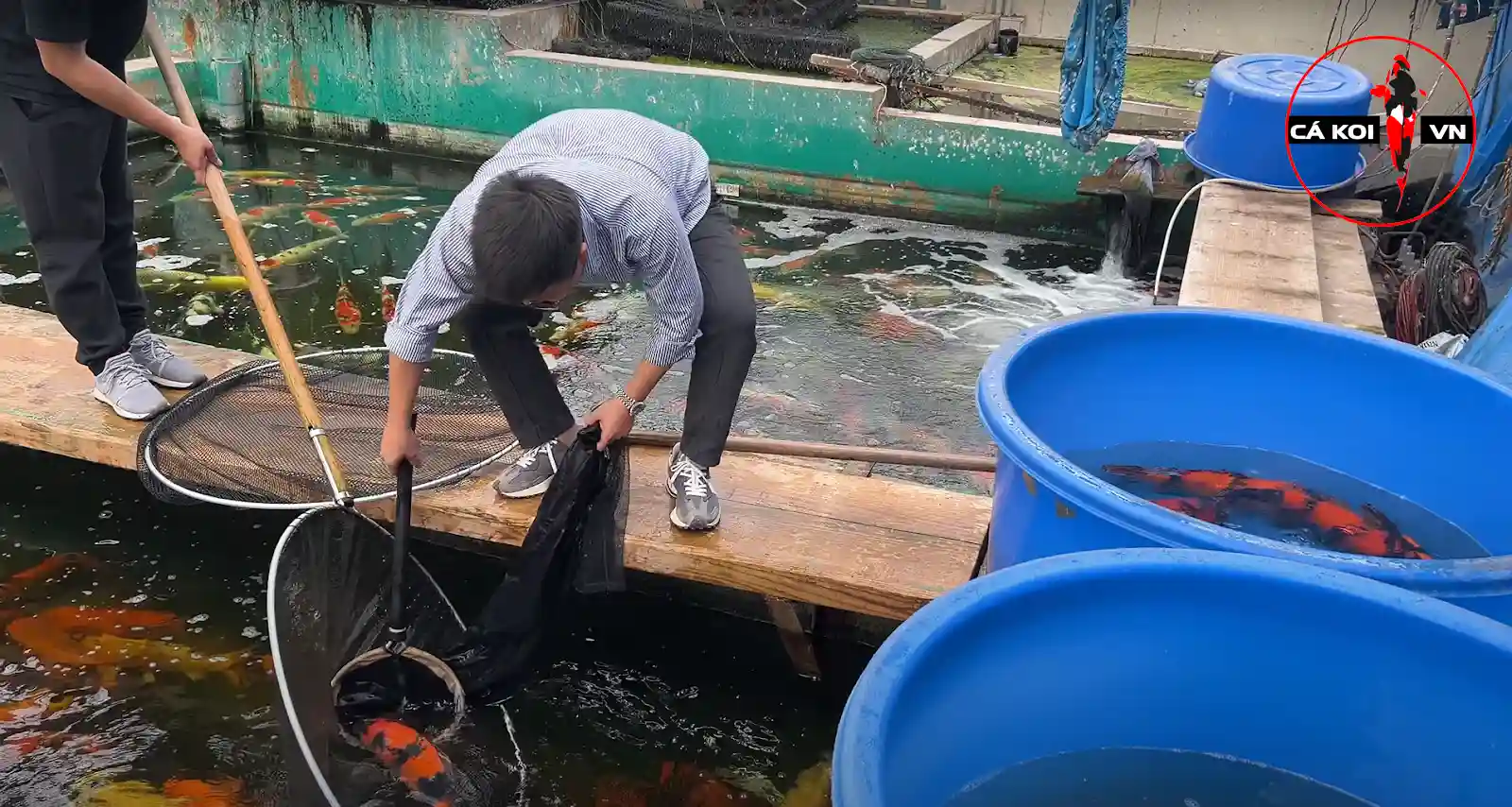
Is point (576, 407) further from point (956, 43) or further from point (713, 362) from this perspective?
point (956, 43)

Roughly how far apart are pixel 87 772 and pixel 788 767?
2.01m

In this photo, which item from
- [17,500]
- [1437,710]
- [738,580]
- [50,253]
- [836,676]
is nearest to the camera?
[1437,710]

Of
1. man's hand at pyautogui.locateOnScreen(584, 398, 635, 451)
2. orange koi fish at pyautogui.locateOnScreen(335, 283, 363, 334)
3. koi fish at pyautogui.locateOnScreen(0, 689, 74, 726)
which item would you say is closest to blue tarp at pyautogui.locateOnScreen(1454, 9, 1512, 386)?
man's hand at pyautogui.locateOnScreen(584, 398, 635, 451)

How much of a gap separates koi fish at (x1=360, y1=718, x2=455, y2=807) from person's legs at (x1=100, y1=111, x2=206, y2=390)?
1676 millimetres

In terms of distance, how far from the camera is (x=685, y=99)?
9.10 m

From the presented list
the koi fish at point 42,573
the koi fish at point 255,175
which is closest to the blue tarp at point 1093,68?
the koi fish at point 42,573

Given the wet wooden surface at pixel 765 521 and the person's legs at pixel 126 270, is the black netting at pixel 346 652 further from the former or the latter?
the person's legs at pixel 126 270

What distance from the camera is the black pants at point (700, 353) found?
2689 millimetres

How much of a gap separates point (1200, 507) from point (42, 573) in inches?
150

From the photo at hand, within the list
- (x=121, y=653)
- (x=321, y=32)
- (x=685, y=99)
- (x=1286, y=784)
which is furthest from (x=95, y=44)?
(x=321, y=32)

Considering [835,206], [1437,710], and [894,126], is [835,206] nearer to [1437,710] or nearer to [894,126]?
[894,126]

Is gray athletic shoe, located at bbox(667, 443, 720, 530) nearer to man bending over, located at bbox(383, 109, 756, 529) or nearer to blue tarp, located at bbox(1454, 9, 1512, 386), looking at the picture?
man bending over, located at bbox(383, 109, 756, 529)

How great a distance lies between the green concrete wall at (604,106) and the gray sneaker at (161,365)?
6037 mm

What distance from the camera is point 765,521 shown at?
10.1 feet
